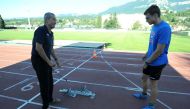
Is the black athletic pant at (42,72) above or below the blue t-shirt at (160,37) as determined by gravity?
below

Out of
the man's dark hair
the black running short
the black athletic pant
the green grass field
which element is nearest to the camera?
the man's dark hair

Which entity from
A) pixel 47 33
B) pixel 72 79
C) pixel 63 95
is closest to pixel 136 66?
pixel 72 79

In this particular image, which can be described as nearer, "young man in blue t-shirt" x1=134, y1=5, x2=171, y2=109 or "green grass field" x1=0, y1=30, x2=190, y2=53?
"young man in blue t-shirt" x1=134, y1=5, x2=171, y2=109

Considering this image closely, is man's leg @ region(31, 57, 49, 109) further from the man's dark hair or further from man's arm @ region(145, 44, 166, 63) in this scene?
the man's dark hair

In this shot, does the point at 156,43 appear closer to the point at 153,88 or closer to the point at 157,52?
the point at 157,52

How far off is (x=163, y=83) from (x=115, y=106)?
2.99 meters

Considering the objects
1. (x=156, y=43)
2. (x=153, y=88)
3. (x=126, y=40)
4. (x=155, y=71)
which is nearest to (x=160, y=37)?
(x=156, y=43)

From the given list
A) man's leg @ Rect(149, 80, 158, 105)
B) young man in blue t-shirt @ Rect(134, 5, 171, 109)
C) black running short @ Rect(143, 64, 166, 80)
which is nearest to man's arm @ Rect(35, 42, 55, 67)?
young man in blue t-shirt @ Rect(134, 5, 171, 109)

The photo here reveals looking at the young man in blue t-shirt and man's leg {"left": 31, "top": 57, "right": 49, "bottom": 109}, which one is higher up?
the young man in blue t-shirt

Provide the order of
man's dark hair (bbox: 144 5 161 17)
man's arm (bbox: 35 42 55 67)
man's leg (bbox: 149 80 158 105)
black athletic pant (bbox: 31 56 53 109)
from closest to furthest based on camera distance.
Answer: man's arm (bbox: 35 42 55 67), man's dark hair (bbox: 144 5 161 17), black athletic pant (bbox: 31 56 53 109), man's leg (bbox: 149 80 158 105)

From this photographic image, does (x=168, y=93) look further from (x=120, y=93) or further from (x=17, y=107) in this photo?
(x=17, y=107)

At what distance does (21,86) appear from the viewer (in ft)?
23.6

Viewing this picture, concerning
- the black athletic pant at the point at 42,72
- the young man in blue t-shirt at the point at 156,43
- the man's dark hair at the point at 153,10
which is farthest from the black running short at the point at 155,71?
the black athletic pant at the point at 42,72

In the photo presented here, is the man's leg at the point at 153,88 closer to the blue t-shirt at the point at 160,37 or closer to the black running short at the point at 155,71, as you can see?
the black running short at the point at 155,71
